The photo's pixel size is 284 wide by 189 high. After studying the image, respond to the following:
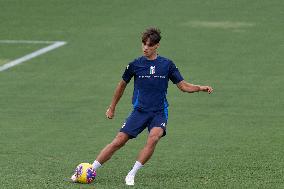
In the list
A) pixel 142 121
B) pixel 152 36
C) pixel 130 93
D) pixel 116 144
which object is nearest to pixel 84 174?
pixel 116 144

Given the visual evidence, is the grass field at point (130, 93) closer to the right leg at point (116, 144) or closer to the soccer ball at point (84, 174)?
the soccer ball at point (84, 174)

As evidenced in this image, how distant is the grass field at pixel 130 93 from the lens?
590 inches

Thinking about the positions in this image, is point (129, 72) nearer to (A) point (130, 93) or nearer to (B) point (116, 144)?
(B) point (116, 144)

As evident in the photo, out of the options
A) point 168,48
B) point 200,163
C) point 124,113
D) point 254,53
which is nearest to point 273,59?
point 254,53

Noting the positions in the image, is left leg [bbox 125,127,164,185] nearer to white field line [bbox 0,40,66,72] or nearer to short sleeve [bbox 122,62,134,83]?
short sleeve [bbox 122,62,134,83]

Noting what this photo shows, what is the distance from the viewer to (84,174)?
13.9 metres

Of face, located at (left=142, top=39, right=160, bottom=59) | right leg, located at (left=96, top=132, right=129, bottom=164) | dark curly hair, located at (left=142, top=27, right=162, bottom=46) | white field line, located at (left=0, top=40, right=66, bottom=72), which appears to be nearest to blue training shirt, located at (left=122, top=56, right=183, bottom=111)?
face, located at (left=142, top=39, right=160, bottom=59)

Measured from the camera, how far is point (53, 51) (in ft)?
91.0

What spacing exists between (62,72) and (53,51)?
2886mm

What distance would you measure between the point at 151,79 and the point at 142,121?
0.59 metres

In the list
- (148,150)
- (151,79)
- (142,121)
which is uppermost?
(151,79)

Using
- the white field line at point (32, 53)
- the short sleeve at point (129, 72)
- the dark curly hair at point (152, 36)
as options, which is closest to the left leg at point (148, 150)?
the short sleeve at point (129, 72)

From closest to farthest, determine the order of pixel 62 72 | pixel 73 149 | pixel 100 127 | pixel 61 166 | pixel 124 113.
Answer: pixel 61 166
pixel 73 149
pixel 100 127
pixel 124 113
pixel 62 72

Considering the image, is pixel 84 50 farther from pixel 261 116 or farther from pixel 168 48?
pixel 261 116
